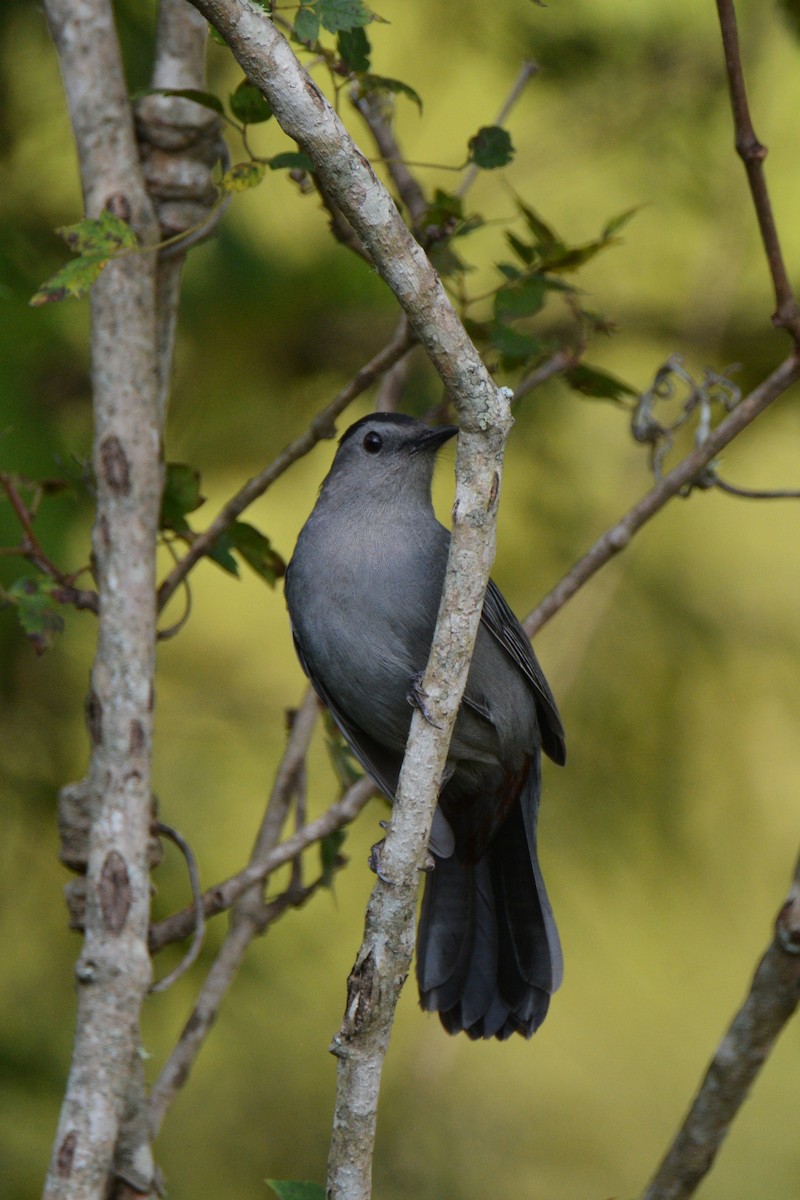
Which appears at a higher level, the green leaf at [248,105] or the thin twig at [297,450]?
the green leaf at [248,105]

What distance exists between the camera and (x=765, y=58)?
528cm

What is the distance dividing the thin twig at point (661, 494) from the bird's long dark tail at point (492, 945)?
523 millimetres

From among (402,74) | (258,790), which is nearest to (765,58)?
(402,74)

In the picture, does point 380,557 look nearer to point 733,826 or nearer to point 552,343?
point 552,343

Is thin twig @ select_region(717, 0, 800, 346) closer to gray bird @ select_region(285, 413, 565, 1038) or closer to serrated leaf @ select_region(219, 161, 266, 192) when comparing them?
gray bird @ select_region(285, 413, 565, 1038)

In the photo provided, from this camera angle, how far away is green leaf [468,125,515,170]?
331 cm

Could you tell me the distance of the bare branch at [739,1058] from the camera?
290 centimetres

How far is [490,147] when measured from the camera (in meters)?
3.33

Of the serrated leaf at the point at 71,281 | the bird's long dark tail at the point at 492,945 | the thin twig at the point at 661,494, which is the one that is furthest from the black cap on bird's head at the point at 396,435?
the serrated leaf at the point at 71,281

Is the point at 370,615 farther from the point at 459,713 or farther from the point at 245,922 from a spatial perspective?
the point at 245,922

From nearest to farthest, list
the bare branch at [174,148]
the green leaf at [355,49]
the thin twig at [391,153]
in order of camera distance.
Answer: the green leaf at [355,49] → the bare branch at [174,148] → the thin twig at [391,153]

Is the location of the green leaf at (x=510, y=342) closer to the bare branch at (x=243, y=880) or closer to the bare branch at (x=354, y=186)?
the bare branch at (x=354, y=186)

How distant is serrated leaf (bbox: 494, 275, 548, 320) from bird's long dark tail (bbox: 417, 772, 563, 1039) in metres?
1.26

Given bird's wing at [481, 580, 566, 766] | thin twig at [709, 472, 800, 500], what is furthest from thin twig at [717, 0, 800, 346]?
bird's wing at [481, 580, 566, 766]
